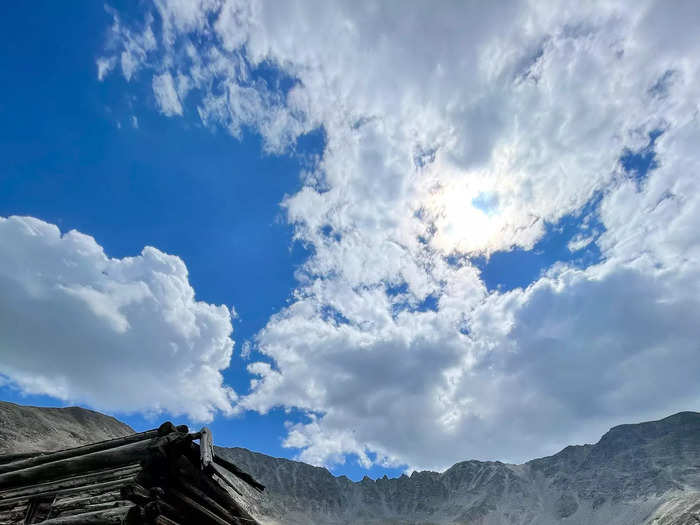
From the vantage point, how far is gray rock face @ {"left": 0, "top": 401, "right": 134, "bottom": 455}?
95.7 metres

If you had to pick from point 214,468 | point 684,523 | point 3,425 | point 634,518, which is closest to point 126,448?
point 214,468

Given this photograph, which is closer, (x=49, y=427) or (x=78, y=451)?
(x=78, y=451)

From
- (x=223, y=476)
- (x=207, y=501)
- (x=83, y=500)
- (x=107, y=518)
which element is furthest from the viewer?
(x=207, y=501)

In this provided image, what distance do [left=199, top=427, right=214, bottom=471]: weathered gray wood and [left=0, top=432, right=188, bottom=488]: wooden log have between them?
0.30 m

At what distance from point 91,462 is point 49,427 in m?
130

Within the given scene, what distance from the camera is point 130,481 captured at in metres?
7.68

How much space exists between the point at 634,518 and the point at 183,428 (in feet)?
663

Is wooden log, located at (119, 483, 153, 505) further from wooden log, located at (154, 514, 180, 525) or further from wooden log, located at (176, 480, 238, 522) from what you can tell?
wooden log, located at (176, 480, 238, 522)

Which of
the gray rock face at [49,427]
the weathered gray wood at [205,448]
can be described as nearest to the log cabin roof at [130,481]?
the weathered gray wood at [205,448]

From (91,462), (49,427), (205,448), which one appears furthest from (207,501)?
(49,427)

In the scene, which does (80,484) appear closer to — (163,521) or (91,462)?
(91,462)

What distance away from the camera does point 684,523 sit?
110 meters

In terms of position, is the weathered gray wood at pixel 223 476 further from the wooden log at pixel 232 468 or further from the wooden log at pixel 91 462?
the wooden log at pixel 91 462

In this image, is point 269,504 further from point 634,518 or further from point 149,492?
point 149,492
